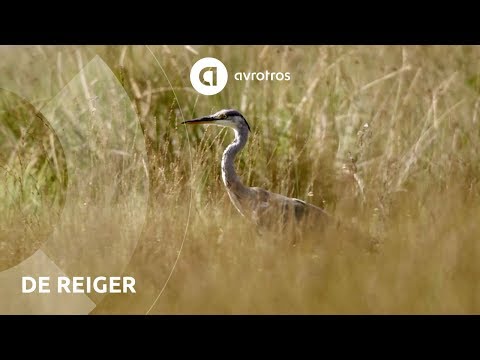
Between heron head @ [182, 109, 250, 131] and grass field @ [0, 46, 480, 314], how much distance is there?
120 mm

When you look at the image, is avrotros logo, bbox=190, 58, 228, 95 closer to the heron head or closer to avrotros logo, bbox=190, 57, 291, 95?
avrotros logo, bbox=190, 57, 291, 95

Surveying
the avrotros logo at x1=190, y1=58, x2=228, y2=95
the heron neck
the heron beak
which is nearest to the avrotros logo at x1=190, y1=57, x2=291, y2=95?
the avrotros logo at x1=190, y1=58, x2=228, y2=95

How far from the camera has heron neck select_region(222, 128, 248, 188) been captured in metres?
5.92

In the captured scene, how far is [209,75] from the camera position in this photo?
5.55 meters

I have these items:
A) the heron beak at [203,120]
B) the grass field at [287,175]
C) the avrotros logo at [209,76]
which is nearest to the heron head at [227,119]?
the heron beak at [203,120]

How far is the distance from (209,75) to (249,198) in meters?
0.89

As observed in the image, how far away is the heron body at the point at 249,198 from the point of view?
5633mm

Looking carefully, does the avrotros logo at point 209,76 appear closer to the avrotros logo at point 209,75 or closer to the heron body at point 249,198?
the avrotros logo at point 209,75

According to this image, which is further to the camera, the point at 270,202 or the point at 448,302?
the point at 270,202

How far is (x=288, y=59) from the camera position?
19.1 ft

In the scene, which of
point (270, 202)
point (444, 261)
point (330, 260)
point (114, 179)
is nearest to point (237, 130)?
point (270, 202)

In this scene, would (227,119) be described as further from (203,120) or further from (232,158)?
(232,158)

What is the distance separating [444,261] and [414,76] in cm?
148

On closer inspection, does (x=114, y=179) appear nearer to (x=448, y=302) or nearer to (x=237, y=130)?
(x=237, y=130)
